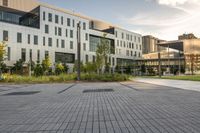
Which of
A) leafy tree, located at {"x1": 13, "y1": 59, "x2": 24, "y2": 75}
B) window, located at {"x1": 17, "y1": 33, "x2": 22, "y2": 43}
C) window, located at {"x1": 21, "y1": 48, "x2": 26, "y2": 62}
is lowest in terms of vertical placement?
leafy tree, located at {"x1": 13, "y1": 59, "x2": 24, "y2": 75}

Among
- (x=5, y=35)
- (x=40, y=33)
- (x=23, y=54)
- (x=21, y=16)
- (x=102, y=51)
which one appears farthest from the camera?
(x=21, y=16)

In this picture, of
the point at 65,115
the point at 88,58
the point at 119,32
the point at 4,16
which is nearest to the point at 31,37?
the point at 4,16

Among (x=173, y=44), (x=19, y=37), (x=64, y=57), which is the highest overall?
(x=173, y=44)

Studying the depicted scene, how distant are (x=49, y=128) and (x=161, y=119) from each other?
3.09m

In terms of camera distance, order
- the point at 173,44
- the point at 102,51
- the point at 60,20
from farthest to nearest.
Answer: the point at 173,44
the point at 60,20
the point at 102,51

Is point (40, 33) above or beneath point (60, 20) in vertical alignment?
beneath

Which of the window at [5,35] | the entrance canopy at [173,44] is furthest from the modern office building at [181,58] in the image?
the window at [5,35]

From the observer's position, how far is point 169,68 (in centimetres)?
9862

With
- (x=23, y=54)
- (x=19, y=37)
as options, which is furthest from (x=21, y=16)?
(x=23, y=54)

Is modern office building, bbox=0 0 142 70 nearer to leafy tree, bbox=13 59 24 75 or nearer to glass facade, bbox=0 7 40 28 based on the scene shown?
glass facade, bbox=0 7 40 28

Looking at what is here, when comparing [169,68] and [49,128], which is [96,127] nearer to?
[49,128]

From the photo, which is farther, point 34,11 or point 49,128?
point 34,11

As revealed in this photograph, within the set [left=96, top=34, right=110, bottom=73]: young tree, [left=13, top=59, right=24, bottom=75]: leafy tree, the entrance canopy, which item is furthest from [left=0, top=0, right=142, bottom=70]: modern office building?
the entrance canopy

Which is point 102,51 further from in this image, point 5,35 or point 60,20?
point 60,20
